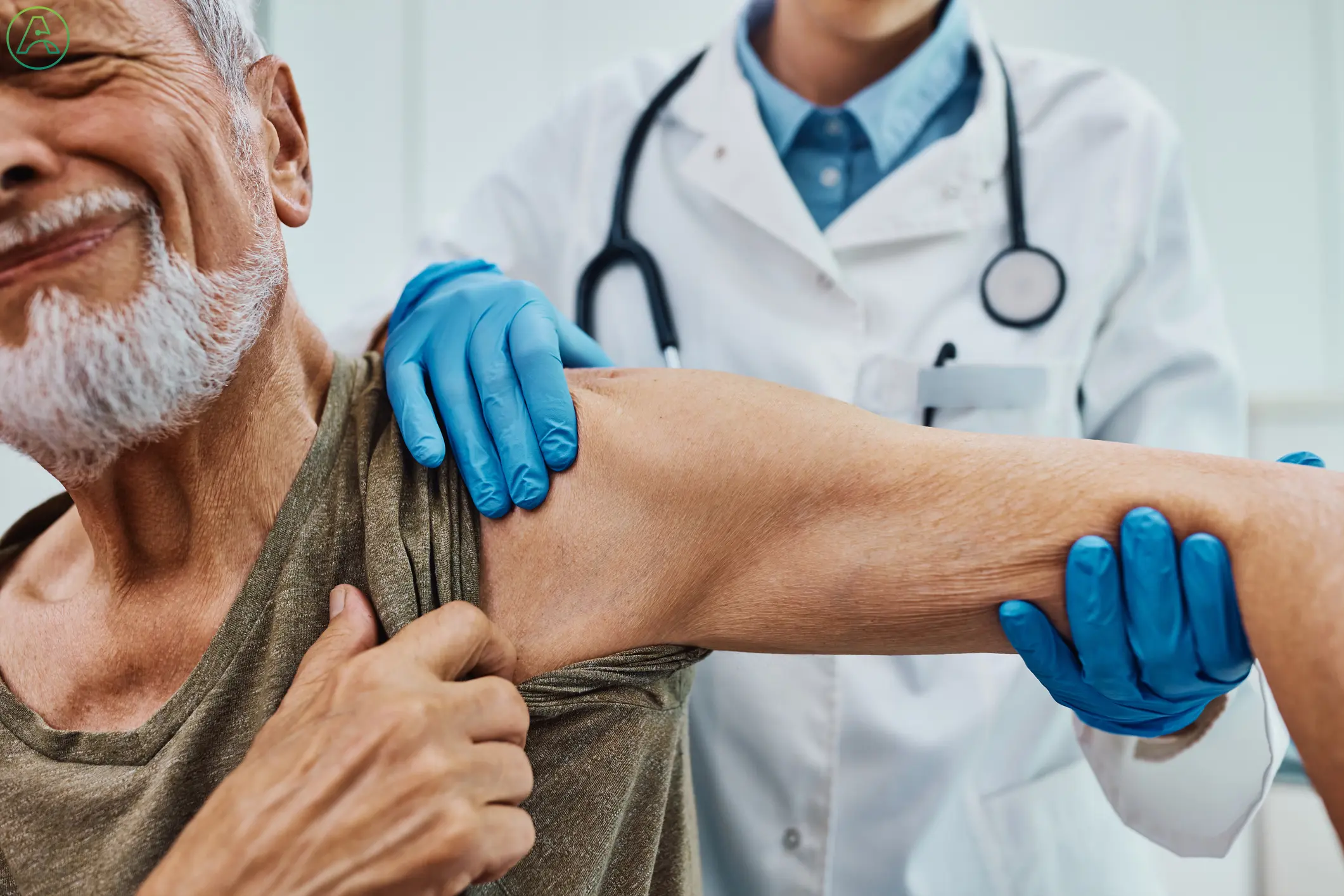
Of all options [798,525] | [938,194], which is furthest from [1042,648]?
[938,194]

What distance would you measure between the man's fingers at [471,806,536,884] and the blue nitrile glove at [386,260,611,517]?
0.26m

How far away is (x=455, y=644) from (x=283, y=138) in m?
0.54

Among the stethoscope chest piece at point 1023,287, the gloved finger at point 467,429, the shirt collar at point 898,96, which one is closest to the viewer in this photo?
the gloved finger at point 467,429

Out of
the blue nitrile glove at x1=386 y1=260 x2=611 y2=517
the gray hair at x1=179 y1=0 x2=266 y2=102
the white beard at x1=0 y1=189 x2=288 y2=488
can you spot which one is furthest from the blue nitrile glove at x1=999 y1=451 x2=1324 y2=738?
the gray hair at x1=179 y1=0 x2=266 y2=102

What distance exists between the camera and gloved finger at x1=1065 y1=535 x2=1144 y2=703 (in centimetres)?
78

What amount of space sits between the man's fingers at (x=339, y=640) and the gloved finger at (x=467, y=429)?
13cm

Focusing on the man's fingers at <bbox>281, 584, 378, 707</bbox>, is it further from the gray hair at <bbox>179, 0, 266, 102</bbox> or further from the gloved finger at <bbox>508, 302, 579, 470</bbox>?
the gray hair at <bbox>179, 0, 266, 102</bbox>

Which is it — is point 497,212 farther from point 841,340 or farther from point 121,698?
point 121,698

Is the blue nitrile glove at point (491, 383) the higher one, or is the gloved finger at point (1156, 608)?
the blue nitrile glove at point (491, 383)

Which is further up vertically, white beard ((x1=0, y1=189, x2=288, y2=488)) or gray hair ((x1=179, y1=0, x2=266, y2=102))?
gray hair ((x1=179, y1=0, x2=266, y2=102))

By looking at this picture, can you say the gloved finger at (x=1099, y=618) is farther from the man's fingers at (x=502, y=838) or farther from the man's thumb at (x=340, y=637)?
the man's thumb at (x=340, y=637)

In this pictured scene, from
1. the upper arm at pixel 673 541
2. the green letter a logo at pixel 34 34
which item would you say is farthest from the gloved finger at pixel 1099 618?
the green letter a logo at pixel 34 34

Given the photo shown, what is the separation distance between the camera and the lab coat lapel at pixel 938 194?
4.37 ft

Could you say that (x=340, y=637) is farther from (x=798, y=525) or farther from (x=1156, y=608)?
(x=1156, y=608)
